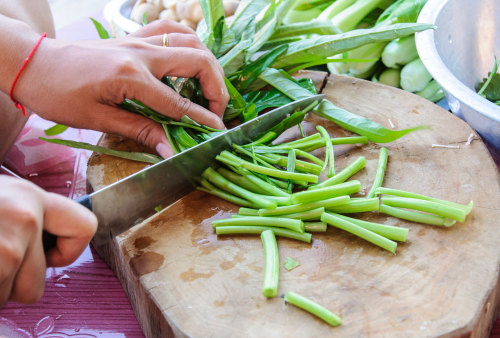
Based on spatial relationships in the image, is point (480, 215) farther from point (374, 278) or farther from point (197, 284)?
point (197, 284)

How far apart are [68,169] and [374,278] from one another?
1199mm

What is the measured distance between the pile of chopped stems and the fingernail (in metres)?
0.14

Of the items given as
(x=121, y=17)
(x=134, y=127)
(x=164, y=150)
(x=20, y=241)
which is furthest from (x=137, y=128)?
(x=121, y=17)

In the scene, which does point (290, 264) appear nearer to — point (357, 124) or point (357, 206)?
point (357, 206)

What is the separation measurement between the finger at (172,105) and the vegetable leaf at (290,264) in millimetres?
519

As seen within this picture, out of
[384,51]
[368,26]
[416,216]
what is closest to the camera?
[416,216]

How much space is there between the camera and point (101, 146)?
1.62m

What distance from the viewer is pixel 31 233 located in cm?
89

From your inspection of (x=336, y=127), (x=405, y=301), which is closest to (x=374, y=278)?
(x=405, y=301)

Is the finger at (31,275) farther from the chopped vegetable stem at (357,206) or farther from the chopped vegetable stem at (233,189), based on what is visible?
the chopped vegetable stem at (357,206)

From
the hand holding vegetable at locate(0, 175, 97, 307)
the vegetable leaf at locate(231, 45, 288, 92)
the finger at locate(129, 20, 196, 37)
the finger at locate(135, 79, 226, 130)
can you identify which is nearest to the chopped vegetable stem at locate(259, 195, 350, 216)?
the finger at locate(135, 79, 226, 130)

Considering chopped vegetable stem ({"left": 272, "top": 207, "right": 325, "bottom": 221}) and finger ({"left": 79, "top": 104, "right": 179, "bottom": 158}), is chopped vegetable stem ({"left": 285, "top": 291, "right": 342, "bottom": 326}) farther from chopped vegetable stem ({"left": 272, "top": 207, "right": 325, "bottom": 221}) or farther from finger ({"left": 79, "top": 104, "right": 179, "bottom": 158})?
finger ({"left": 79, "top": 104, "right": 179, "bottom": 158})

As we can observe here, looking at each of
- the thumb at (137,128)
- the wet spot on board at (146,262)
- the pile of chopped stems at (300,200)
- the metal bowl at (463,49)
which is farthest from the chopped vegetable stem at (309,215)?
the metal bowl at (463,49)

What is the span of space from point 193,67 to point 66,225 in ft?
2.33
